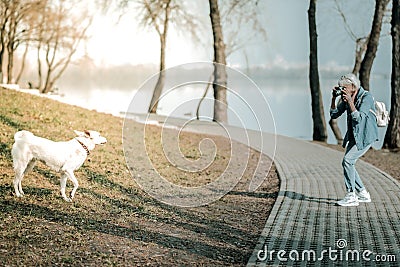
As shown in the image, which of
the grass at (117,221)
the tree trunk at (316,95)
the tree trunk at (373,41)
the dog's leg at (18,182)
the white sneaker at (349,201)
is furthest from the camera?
the tree trunk at (316,95)

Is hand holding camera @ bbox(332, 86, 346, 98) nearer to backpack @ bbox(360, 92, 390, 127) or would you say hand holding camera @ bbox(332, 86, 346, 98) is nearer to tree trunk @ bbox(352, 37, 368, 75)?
backpack @ bbox(360, 92, 390, 127)

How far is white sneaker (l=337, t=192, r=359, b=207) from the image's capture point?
9320 millimetres

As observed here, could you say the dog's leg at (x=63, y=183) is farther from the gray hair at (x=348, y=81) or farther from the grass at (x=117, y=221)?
the gray hair at (x=348, y=81)

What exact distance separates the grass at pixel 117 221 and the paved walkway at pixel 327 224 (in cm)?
32

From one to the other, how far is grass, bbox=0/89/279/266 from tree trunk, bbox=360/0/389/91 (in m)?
8.67

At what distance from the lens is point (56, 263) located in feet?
20.3

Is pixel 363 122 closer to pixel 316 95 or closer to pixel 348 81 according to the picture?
pixel 348 81

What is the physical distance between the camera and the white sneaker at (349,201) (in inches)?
367

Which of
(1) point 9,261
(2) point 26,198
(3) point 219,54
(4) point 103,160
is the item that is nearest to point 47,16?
(3) point 219,54

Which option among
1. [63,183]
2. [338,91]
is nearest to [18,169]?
[63,183]

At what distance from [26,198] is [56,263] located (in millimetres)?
2745

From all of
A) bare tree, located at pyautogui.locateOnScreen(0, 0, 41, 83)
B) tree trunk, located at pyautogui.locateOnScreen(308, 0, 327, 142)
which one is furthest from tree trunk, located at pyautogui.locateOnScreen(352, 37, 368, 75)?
bare tree, located at pyautogui.locateOnScreen(0, 0, 41, 83)

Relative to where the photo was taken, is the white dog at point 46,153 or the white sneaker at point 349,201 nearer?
the white dog at point 46,153

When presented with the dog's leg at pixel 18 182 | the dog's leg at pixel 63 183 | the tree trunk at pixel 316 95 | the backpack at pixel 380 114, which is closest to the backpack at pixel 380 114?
the backpack at pixel 380 114
